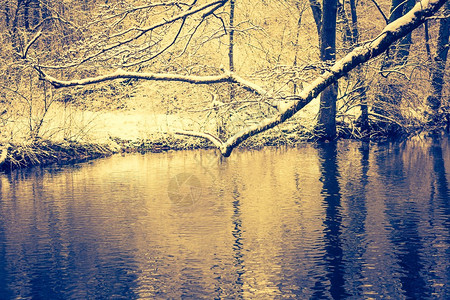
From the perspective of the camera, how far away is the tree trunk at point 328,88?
79.9 ft

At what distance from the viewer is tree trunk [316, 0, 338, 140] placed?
2434 cm

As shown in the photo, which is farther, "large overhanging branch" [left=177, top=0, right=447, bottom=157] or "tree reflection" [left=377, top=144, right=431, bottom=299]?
"tree reflection" [left=377, top=144, right=431, bottom=299]

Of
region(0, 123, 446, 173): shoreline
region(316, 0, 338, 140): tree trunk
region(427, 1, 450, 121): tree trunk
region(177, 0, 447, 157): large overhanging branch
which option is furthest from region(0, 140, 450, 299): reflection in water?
region(427, 1, 450, 121): tree trunk

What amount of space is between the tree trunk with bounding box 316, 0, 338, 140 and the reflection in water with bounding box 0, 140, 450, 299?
5561 mm

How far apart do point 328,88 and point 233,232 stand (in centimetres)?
1439

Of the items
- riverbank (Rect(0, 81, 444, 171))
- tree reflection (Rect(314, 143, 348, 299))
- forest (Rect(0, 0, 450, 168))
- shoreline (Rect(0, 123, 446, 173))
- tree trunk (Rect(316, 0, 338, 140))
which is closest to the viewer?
tree reflection (Rect(314, 143, 348, 299))

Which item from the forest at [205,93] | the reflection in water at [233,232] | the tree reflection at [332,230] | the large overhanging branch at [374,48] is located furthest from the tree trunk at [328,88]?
the large overhanging branch at [374,48]

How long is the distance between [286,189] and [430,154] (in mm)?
7174

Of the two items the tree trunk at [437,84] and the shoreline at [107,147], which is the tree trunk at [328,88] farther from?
the tree trunk at [437,84]

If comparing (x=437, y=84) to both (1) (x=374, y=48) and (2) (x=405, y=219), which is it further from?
(1) (x=374, y=48)

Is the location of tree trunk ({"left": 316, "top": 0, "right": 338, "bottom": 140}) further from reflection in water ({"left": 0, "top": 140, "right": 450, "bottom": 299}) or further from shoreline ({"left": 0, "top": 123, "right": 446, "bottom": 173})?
reflection in water ({"left": 0, "top": 140, "right": 450, "bottom": 299})

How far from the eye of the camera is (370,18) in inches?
1159

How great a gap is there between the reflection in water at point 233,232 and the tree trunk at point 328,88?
5.56 metres

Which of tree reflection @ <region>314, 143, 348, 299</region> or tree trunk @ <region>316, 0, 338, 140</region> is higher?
tree trunk @ <region>316, 0, 338, 140</region>
